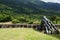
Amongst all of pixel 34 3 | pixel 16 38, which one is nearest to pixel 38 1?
pixel 34 3

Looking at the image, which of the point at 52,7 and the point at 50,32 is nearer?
the point at 50,32

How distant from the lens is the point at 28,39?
47.1 ft

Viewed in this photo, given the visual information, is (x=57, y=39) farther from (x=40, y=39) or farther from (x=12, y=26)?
(x=12, y=26)

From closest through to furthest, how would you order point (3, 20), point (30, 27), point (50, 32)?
point (50, 32), point (30, 27), point (3, 20)

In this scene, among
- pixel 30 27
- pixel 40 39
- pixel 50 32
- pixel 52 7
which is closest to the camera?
pixel 40 39

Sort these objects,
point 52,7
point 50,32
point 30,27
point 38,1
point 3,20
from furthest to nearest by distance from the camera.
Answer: point 38,1 < point 52,7 < point 3,20 < point 30,27 < point 50,32

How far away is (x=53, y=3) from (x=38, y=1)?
10.2 m

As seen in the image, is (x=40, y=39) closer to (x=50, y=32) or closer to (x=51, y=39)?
(x=51, y=39)

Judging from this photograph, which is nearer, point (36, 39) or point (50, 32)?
point (36, 39)

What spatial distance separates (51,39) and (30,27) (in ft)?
30.8

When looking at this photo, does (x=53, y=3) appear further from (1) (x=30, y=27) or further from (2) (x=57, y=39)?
(2) (x=57, y=39)

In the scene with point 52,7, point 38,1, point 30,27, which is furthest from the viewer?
point 38,1

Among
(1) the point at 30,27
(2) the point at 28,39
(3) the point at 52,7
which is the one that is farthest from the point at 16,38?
(3) the point at 52,7

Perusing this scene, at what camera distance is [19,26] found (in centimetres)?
2388
